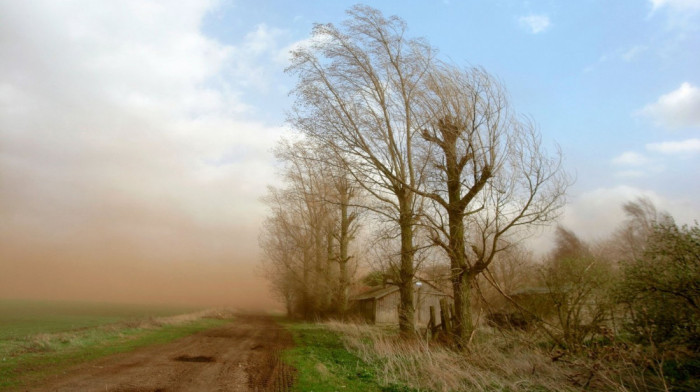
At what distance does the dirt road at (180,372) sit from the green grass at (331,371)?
400 mm

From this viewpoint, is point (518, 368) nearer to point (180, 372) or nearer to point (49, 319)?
point (180, 372)

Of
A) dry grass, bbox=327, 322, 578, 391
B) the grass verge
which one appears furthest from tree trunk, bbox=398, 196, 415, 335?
the grass verge

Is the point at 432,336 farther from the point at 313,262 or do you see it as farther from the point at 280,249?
the point at 280,249

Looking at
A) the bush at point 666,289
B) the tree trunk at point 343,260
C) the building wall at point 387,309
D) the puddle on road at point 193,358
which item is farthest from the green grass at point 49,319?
the bush at point 666,289

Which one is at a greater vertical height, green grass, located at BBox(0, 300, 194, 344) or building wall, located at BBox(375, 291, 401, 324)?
building wall, located at BBox(375, 291, 401, 324)

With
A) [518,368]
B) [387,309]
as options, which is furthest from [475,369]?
[387,309]

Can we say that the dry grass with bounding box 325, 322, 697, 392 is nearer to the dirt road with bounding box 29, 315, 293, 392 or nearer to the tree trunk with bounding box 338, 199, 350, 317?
the dirt road with bounding box 29, 315, 293, 392

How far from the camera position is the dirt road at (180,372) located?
7742 millimetres

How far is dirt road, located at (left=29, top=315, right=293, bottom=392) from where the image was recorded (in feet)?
25.4

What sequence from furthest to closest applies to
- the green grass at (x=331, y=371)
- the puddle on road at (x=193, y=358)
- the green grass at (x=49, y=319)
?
the green grass at (x=49, y=319)
the puddle on road at (x=193, y=358)
the green grass at (x=331, y=371)

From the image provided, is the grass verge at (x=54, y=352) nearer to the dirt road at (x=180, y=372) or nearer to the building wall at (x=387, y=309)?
the dirt road at (x=180, y=372)

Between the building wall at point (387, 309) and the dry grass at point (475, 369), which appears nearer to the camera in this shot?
the dry grass at point (475, 369)

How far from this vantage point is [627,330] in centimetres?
870

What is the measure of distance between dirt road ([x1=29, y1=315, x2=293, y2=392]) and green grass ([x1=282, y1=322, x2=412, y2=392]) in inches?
15.7
